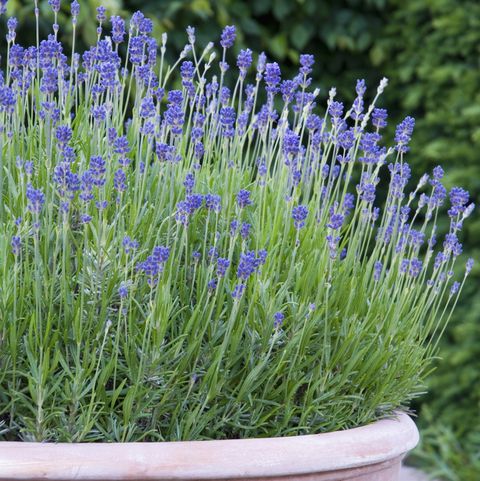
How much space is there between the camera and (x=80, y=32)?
4.46 metres

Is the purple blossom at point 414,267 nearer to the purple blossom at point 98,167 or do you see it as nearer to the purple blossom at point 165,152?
the purple blossom at point 165,152

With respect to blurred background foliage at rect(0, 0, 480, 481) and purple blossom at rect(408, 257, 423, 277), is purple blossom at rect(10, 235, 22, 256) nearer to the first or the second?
purple blossom at rect(408, 257, 423, 277)

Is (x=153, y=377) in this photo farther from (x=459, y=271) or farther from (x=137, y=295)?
(x=459, y=271)

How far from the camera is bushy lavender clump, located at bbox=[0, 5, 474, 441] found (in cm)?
174

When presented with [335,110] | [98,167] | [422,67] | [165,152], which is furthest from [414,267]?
[422,67]

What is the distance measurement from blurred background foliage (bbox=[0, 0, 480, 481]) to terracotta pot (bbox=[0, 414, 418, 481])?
3.05 metres

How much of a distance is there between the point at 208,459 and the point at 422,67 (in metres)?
3.88

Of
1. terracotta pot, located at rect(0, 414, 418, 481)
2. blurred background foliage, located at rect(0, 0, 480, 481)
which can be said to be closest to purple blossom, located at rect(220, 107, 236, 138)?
terracotta pot, located at rect(0, 414, 418, 481)

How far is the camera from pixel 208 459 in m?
1.64

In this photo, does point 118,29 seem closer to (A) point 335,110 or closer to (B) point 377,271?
(A) point 335,110

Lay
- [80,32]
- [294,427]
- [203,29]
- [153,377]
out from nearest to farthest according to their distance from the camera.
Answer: [153,377] < [294,427] < [80,32] < [203,29]

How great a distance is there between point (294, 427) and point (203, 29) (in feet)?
10.7

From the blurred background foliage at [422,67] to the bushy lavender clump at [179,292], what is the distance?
2555 mm

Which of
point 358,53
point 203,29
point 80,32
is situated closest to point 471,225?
point 358,53
